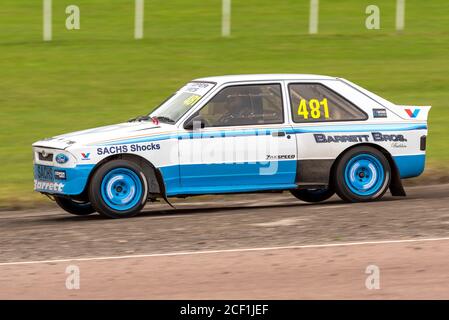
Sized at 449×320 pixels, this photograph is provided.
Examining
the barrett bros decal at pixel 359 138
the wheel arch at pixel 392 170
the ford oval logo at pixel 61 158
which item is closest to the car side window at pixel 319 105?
the barrett bros decal at pixel 359 138

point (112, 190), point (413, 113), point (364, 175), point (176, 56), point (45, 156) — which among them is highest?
point (176, 56)

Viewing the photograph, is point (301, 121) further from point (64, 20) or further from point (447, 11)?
point (447, 11)

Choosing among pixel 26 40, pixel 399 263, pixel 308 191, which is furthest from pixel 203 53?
pixel 399 263

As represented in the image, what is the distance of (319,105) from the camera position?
48.5 feet

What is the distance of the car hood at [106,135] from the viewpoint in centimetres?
1388

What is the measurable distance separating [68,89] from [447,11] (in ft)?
46.0

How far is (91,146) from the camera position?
1379cm

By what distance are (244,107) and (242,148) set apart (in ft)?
1.72

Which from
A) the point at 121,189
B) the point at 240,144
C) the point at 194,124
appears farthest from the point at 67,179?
the point at 240,144

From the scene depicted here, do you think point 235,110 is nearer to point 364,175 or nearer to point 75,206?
point 364,175

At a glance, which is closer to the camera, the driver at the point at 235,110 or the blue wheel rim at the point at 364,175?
the driver at the point at 235,110

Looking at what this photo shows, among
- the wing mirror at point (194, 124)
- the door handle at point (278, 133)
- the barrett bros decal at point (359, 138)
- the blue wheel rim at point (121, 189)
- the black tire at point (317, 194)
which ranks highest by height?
the wing mirror at point (194, 124)

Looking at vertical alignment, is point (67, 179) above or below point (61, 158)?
below

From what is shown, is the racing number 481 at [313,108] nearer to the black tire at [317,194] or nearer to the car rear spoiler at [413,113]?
the car rear spoiler at [413,113]
